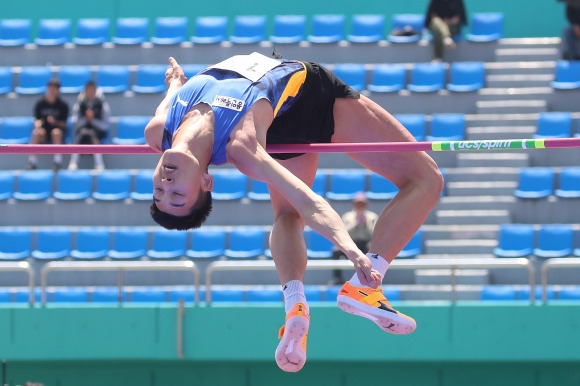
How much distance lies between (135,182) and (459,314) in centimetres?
493

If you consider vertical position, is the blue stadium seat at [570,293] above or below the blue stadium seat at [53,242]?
below

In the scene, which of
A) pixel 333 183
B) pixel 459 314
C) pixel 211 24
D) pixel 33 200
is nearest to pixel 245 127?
pixel 459 314

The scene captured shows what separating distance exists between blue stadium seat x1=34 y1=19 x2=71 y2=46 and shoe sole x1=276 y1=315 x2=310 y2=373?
1123 cm

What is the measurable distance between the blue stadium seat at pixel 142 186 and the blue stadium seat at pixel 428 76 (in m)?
3.37

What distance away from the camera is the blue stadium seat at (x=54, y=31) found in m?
17.5

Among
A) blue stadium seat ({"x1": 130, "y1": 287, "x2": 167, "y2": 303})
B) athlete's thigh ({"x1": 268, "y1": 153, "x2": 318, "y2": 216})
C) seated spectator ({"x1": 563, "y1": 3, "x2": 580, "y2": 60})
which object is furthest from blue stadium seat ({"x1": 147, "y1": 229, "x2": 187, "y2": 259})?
athlete's thigh ({"x1": 268, "y1": 153, "x2": 318, "y2": 216})

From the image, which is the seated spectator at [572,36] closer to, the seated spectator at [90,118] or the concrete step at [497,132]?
the concrete step at [497,132]

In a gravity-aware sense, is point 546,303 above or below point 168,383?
above

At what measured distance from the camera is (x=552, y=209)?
1402 cm

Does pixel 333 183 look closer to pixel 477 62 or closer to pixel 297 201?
pixel 477 62

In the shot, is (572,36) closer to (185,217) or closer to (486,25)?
(486,25)

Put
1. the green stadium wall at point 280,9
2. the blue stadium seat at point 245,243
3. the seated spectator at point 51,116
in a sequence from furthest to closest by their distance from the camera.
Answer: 1. the green stadium wall at point 280,9
2. the seated spectator at point 51,116
3. the blue stadium seat at point 245,243

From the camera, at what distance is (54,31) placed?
17.7 metres

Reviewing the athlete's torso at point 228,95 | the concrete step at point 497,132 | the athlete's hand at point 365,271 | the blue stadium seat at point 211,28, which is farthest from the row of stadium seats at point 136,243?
the athlete's hand at point 365,271
